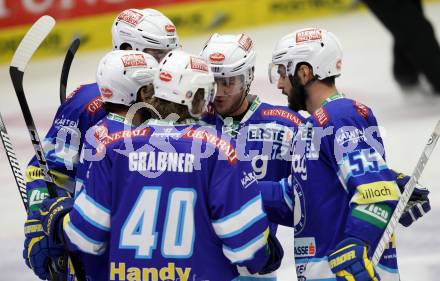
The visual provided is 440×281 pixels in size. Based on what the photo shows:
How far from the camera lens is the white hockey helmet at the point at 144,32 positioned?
4.41m

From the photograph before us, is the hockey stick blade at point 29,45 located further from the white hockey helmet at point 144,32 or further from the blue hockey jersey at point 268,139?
the blue hockey jersey at point 268,139

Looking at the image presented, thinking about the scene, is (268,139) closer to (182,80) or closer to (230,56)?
(230,56)

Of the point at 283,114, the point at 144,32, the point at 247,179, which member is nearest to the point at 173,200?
the point at 247,179

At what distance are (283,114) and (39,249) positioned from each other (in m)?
1.10

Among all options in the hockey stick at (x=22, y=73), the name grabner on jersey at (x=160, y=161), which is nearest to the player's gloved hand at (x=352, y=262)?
the name grabner on jersey at (x=160, y=161)

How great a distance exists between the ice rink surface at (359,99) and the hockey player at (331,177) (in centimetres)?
148

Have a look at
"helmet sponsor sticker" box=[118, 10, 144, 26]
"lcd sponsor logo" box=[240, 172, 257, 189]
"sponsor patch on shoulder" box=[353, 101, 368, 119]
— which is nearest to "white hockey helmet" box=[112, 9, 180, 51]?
"helmet sponsor sticker" box=[118, 10, 144, 26]

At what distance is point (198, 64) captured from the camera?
3.43m

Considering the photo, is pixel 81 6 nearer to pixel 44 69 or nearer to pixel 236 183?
pixel 44 69

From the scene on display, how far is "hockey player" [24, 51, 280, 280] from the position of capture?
3293mm

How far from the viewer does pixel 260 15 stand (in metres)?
10.1

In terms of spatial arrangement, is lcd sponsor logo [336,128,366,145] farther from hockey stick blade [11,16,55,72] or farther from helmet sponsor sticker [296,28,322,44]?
hockey stick blade [11,16,55,72]

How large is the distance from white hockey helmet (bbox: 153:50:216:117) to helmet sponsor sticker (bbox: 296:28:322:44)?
53 cm

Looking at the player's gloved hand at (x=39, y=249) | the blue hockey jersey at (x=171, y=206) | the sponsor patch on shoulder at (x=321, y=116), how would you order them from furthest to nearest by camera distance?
the player's gloved hand at (x=39, y=249)
the sponsor patch on shoulder at (x=321, y=116)
the blue hockey jersey at (x=171, y=206)
